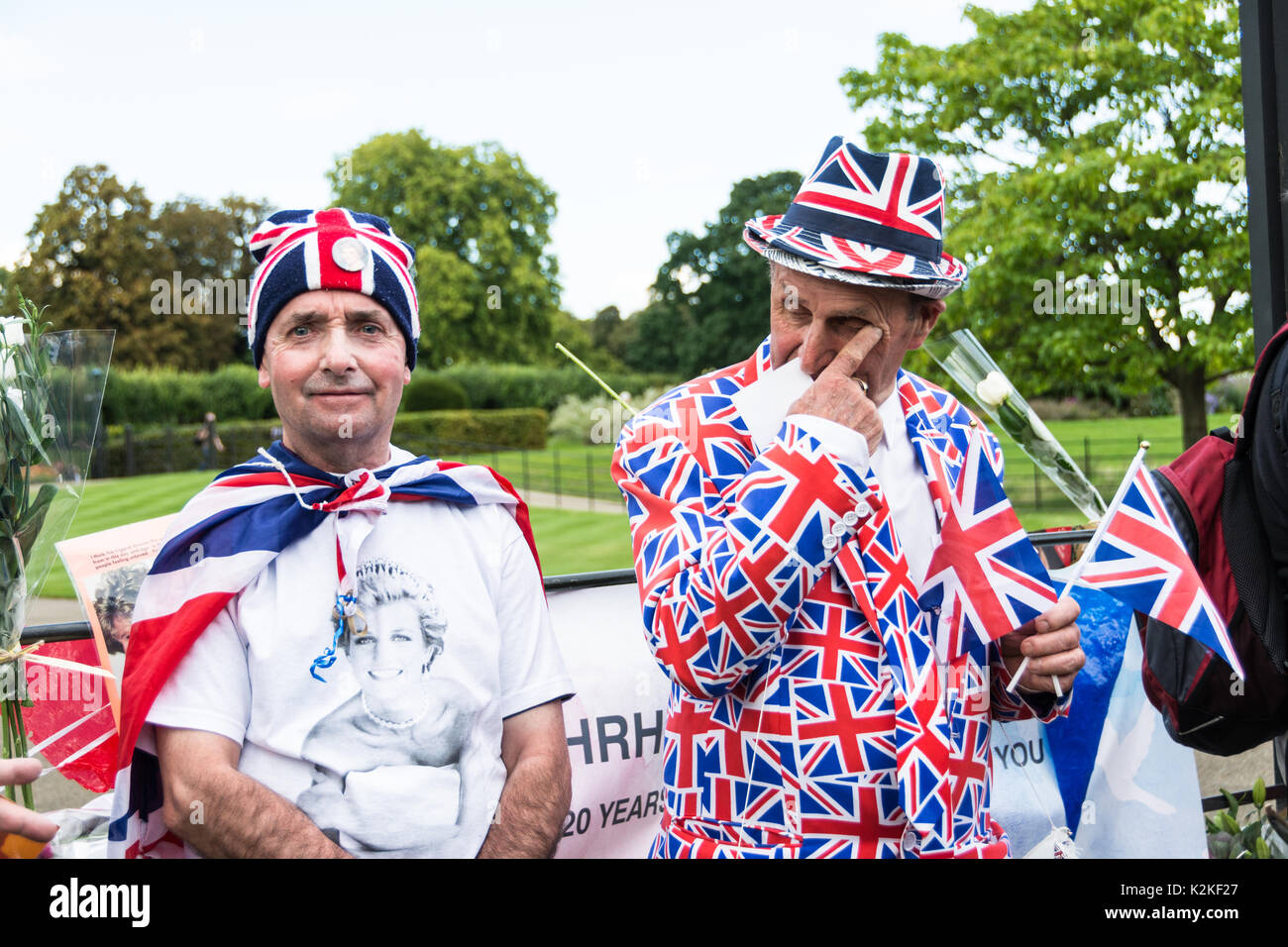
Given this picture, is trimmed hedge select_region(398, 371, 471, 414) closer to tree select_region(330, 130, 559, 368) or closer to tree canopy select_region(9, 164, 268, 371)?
tree canopy select_region(9, 164, 268, 371)

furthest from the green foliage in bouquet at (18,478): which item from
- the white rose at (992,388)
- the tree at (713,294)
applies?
the tree at (713,294)

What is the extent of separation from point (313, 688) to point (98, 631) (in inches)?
37.2

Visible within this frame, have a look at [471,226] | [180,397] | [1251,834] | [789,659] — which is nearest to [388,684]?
[789,659]

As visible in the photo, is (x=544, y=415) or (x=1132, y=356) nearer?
(x=1132, y=356)

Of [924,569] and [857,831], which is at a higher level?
[924,569]

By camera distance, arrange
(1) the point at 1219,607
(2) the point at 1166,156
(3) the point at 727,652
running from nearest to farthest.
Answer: (3) the point at 727,652 → (1) the point at 1219,607 → (2) the point at 1166,156

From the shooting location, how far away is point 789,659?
1800 mm

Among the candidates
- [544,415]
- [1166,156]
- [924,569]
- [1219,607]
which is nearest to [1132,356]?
[1166,156]

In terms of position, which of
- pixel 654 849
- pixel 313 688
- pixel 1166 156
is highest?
pixel 1166 156

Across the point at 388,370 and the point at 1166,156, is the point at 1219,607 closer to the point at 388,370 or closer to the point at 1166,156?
the point at 388,370

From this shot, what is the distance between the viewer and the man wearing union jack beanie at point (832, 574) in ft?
5.54

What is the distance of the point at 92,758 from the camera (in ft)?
8.65

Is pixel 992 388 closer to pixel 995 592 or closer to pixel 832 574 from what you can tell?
pixel 995 592

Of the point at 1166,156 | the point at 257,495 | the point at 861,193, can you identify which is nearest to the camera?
the point at 861,193
